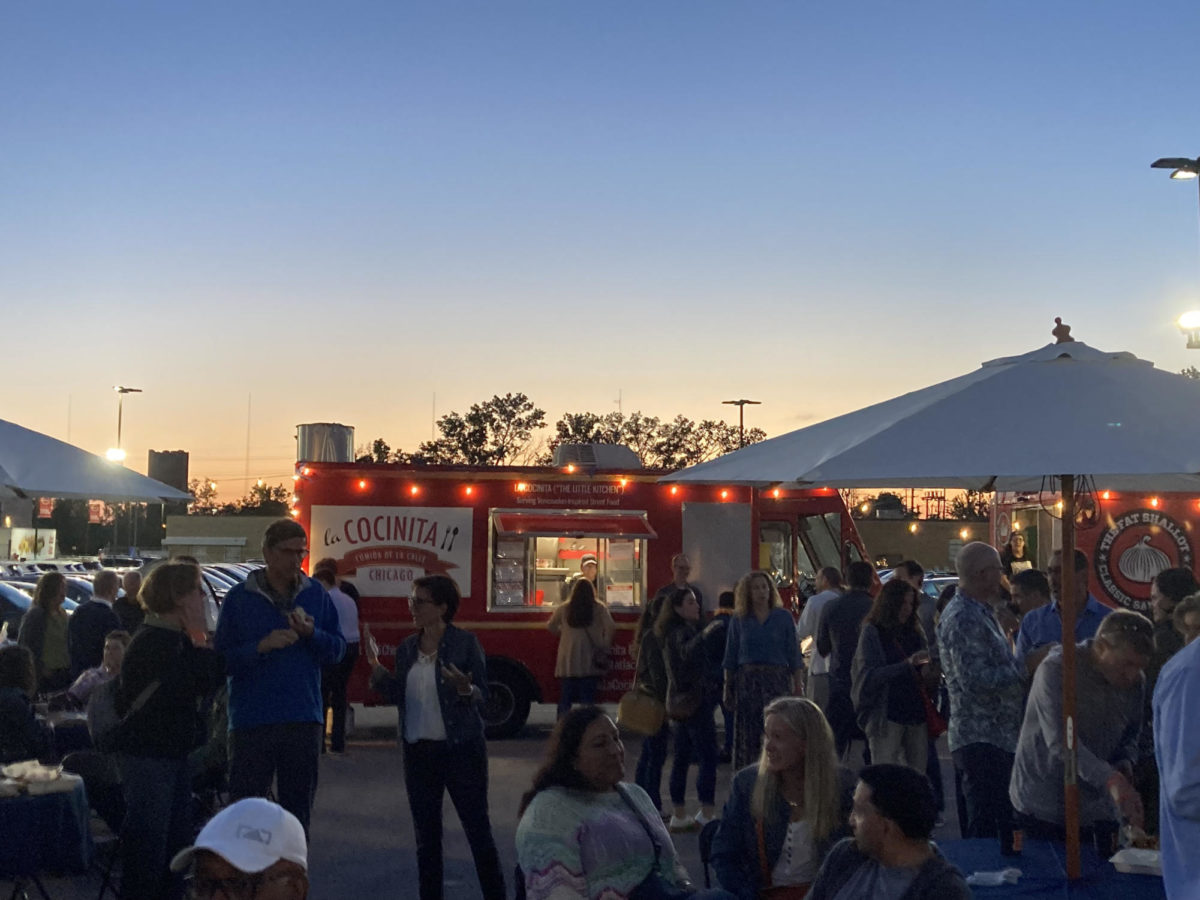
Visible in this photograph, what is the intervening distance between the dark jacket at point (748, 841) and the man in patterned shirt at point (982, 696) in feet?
6.63

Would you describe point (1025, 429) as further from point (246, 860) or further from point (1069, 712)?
point (246, 860)

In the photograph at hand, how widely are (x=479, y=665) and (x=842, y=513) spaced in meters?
8.11

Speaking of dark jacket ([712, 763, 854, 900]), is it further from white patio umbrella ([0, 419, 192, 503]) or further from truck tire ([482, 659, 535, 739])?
truck tire ([482, 659, 535, 739])

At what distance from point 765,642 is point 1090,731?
4.04 metres

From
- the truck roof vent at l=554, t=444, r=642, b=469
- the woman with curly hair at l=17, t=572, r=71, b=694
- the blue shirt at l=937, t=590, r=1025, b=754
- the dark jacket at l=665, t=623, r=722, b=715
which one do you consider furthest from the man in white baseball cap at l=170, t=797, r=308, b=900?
the truck roof vent at l=554, t=444, r=642, b=469

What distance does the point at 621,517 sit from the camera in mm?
13969

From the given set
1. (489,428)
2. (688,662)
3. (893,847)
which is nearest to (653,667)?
(688,662)

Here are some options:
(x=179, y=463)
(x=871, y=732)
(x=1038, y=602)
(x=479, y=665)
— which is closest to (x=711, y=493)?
(x=1038, y=602)

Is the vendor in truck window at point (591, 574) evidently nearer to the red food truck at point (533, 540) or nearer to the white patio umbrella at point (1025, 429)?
the red food truck at point (533, 540)

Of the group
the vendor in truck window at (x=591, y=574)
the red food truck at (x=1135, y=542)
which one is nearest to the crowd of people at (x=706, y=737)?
the vendor in truck window at (x=591, y=574)

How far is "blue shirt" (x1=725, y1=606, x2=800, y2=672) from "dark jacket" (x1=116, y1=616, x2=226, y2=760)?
463 centimetres

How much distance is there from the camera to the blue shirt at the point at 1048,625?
8.35 m

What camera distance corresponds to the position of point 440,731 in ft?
21.5

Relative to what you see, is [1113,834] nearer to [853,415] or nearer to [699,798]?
[853,415]
